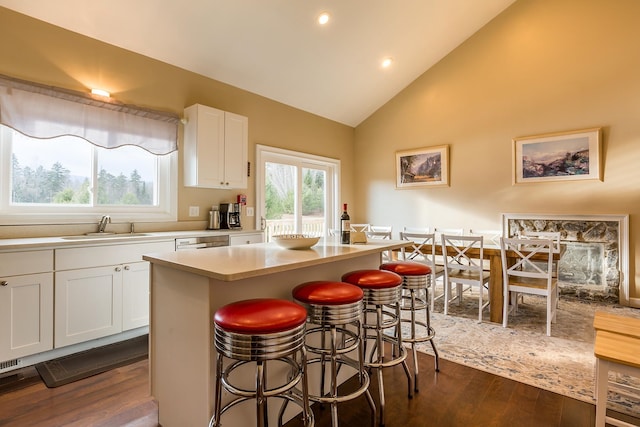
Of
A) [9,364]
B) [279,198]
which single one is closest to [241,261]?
[9,364]

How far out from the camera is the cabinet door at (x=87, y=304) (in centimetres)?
236

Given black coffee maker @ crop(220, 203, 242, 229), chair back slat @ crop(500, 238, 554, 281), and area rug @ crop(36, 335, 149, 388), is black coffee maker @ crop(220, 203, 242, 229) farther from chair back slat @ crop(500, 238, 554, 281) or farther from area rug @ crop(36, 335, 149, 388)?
chair back slat @ crop(500, 238, 554, 281)

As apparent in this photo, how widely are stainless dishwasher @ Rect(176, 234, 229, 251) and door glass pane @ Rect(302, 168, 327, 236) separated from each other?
1989mm

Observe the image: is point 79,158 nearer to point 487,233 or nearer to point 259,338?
point 259,338

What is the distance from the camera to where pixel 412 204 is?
544 centimetres

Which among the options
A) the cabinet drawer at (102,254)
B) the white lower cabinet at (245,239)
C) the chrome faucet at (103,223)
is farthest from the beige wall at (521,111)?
the chrome faucet at (103,223)

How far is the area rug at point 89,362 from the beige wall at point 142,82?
140cm

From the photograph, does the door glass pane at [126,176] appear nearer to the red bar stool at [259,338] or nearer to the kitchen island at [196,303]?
the kitchen island at [196,303]

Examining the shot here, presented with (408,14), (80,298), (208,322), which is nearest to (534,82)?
(408,14)

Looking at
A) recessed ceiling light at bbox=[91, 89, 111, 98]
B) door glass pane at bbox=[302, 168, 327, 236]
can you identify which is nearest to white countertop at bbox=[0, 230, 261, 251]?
recessed ceiling light at bbox=[91, 89, 111, 98]

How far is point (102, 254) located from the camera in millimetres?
2562

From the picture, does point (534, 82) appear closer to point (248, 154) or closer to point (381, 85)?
point (381, 85)

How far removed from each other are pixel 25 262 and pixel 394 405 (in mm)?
2635

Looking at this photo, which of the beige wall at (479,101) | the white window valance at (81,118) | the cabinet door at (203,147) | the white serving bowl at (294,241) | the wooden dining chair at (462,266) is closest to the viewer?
the white serving bowl at (294,241)
